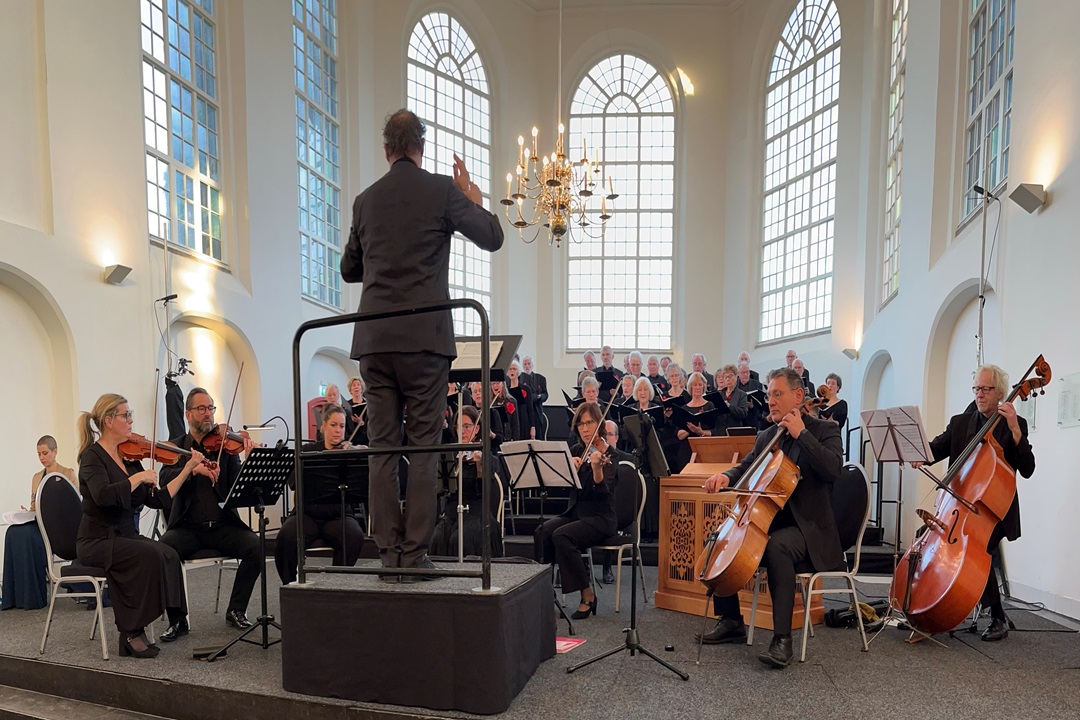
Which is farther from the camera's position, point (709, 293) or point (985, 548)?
point (709, 293)

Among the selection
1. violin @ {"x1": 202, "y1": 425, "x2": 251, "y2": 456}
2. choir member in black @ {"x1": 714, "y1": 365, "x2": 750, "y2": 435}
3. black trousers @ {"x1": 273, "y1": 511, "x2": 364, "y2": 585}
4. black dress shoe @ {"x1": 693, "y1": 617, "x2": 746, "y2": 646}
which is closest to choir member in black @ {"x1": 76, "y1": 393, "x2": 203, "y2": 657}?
violin @ {"x1": 202, "y1": 425, "x2": 251, "y2": 456}

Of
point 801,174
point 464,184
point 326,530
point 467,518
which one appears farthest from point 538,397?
point 801,174

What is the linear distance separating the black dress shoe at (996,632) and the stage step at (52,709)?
13.7 feet

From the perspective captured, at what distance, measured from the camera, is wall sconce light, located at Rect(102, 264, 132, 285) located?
669cm

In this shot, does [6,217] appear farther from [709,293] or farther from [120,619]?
[709,293]

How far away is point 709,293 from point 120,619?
1201 cm

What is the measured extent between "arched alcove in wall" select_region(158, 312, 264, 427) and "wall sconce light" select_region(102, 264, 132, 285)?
992mm

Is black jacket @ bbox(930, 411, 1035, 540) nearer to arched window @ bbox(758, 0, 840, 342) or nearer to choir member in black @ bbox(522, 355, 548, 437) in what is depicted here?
choir member in black @ bbox(522, 355, 548, 437)

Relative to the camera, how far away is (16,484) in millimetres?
6078

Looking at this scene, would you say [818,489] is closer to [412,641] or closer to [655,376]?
[412,641]

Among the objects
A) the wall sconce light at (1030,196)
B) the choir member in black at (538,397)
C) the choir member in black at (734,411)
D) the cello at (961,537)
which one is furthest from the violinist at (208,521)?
the wall sconce light at (1030,196)

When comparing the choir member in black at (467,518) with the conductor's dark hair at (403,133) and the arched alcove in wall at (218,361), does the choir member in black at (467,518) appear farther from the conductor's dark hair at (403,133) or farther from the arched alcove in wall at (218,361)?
the arched alcove in wall at (218,361)

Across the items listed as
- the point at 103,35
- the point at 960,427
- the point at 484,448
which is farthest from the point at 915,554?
the point at 103,35

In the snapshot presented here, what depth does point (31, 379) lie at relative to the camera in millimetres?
6246
